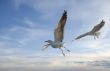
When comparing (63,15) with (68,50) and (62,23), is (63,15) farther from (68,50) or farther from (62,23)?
(68,50)

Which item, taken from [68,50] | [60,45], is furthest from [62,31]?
[68,50]

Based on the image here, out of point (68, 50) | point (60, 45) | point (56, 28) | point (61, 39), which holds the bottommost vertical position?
point (68, 50)

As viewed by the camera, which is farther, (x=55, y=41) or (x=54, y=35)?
(x=54, y=35)

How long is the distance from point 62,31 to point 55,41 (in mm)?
1485

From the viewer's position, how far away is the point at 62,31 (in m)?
18.3

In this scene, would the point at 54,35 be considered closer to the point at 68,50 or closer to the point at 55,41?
the point at 55,41

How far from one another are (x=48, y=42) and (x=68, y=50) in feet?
13.9

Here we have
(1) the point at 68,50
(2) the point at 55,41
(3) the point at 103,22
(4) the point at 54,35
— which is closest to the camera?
(1) the point at 68,50

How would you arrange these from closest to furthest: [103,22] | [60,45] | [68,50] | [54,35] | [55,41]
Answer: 1. [68,50]
2. [103,22]
3. [60,45]
4. [55,41]
5. [54,35]

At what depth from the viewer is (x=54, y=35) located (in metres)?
19.2

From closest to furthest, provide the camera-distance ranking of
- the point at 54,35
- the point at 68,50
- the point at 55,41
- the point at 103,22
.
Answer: the point at 68,50, the point at 103,22, the point at 55,41, the point at 54,35

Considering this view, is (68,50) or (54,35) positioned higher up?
(54,35)

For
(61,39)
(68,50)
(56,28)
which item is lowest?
(68,50)

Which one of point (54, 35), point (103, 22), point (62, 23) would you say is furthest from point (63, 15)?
point (103, 22)
